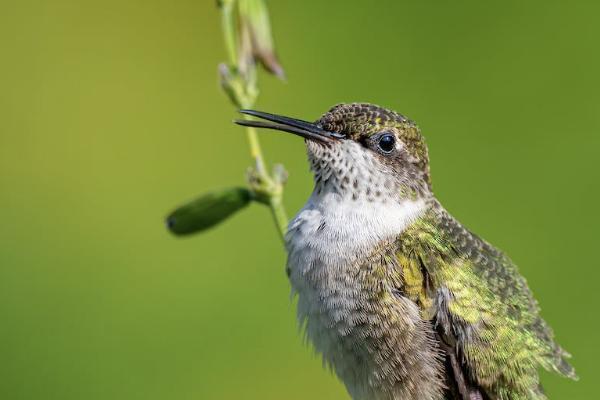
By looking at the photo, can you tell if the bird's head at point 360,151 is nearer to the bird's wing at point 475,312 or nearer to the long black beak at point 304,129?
the long black beak at point 304,129

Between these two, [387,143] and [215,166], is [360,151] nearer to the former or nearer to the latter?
[387,143]

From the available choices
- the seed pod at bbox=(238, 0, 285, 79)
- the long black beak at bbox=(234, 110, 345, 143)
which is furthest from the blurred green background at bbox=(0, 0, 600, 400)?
the seed pod at bbox=(238, 0, 285, 79)

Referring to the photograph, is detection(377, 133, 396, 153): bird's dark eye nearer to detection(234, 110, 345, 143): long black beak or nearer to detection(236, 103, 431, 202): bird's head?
detection(236, 103, 431, 202): bird's head

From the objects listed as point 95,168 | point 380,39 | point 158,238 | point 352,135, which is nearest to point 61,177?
point 95,168

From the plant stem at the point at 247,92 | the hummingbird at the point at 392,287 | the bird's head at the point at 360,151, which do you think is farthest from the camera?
the bird's head at the point at 360,151

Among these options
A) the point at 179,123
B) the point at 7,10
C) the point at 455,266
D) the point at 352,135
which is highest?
the point at 7,10

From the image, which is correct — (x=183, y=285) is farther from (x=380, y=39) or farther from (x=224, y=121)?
(x=380, y=39)

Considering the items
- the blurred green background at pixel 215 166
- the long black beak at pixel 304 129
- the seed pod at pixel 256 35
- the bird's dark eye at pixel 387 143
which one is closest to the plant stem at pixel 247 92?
the seed pod at pixel 256 35
